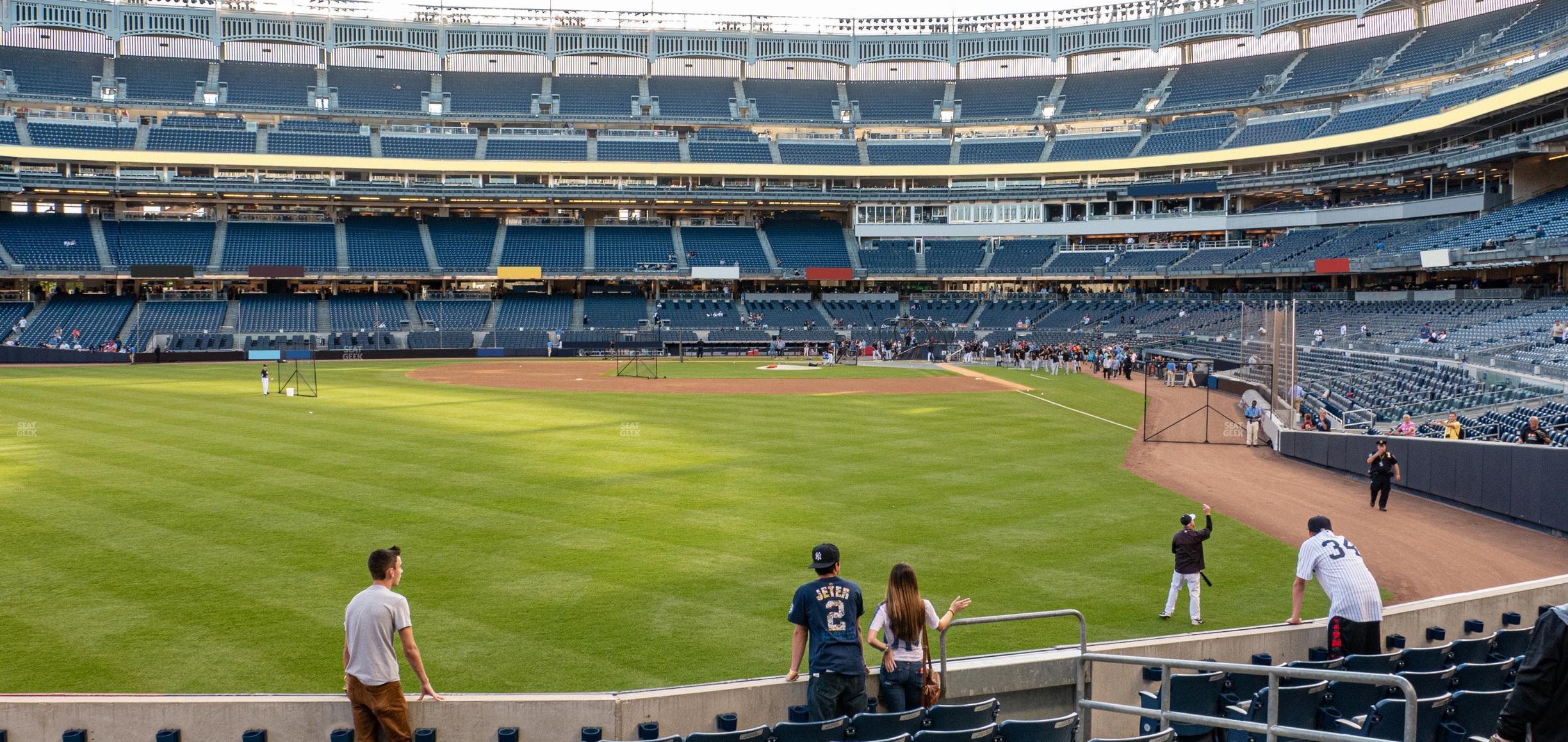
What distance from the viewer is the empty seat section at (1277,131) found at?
72062mm

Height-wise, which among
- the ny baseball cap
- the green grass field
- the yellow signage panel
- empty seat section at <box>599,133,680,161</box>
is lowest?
the green grass field

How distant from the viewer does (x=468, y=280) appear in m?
81.1

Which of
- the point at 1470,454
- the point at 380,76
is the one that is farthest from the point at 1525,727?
the point at 380,76

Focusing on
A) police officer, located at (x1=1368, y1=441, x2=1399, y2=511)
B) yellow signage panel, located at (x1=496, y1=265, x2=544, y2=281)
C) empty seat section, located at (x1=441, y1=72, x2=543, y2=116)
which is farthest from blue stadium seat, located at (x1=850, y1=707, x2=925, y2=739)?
empty seat section, located at (x1=441, y1=72, x2=543, y2=116)

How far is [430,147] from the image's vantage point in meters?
81.6

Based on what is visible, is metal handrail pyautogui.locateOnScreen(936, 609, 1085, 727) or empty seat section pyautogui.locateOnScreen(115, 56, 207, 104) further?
empty seat section pyautogui.locateOnScreen(115, 56, 207, 104)

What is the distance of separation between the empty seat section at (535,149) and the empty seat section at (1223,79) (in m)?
51.1

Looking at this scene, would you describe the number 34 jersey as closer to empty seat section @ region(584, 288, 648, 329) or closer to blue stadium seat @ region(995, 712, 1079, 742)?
blue stadium seat @ region(995, 712, 1079, 742)

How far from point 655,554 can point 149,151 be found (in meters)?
77.5

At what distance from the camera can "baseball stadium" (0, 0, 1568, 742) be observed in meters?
8.53

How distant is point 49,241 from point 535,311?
3457 cm

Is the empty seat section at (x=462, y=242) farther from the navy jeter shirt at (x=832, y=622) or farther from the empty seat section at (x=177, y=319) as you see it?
the navy jeter shirt at (x=832, y=622)

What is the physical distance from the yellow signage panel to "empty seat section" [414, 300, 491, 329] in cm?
267

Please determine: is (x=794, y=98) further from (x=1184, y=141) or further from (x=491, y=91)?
(x=1184, y=141)
